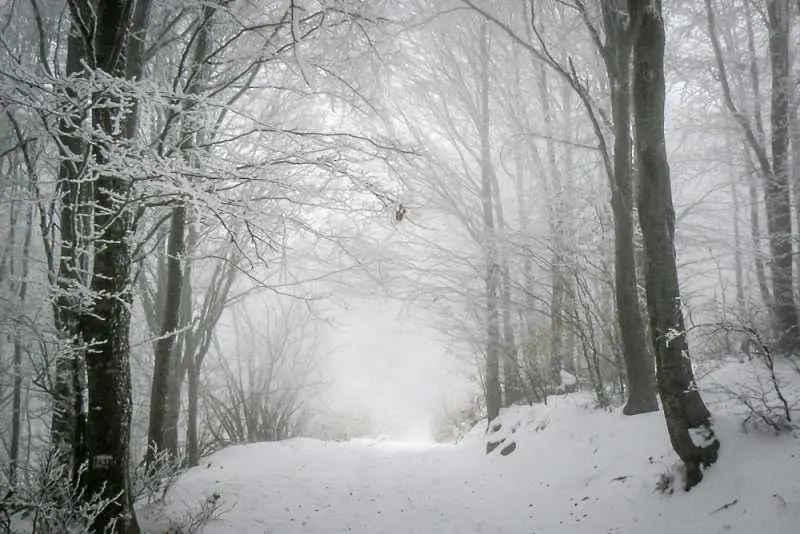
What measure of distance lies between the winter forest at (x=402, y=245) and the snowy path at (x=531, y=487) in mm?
30

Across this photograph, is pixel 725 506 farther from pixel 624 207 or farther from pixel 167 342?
pixel 167 342

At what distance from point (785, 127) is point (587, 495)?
22.4 feet

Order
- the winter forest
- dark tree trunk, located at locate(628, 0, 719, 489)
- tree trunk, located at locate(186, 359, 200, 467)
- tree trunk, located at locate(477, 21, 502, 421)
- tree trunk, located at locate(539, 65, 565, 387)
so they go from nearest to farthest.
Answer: the winter forest < dark tree trunk, located at locate(628, 0, 719, 489) < tree trunk, located at locate(539, 65, 565, 387) < tree trunk, located at locate(186, 359, 200, 467) < tree trunk, located at locate(477, 21, 502, 421)

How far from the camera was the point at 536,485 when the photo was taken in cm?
547

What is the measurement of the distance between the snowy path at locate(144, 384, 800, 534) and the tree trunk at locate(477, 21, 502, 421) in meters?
1.69

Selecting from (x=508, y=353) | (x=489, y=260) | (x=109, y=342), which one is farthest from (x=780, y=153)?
(x=109, y=342)

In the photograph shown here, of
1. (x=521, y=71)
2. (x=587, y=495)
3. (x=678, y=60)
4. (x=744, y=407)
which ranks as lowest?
(x=587, y=495)

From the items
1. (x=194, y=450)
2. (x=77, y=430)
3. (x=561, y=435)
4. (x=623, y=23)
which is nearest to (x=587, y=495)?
(x=561, y=435)

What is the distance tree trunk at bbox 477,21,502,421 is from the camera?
8648mm

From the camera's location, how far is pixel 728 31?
9.36m

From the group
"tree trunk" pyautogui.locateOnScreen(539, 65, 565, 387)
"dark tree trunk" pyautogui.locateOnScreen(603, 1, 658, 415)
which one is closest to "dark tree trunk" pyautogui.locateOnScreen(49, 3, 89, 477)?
"dark tree trunk" pyautogui.locateOnScreen(603, 1, 658, 415)

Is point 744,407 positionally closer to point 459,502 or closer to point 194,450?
point 459,502

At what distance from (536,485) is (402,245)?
5366 millimetres

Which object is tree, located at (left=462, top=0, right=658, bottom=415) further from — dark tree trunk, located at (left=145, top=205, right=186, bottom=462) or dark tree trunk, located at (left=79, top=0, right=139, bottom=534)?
dark tree trunk, located at (left=145, top=205, right=186, bottom=462)
